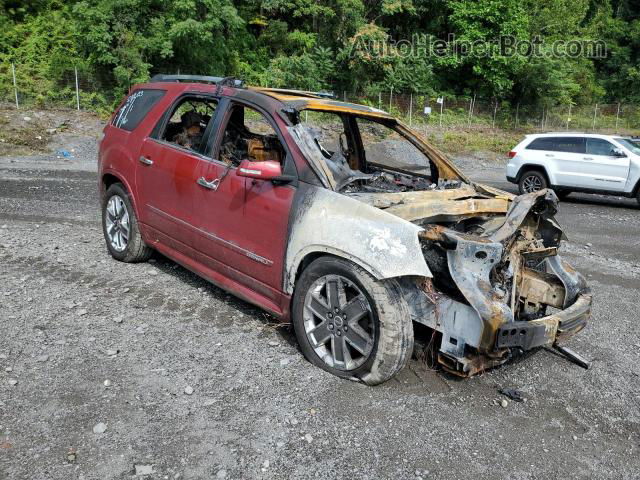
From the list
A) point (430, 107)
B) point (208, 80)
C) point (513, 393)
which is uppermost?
point (430, 107)

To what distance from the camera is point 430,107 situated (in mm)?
29609

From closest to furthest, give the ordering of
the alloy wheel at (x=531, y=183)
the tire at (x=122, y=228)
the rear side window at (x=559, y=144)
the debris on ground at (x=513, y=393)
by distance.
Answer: the debris on ground at (x=513, y=393) → the tire at (x=122, y=228) → the rear side window at (x=559, y=144) → the alloy wheel at (x=531, y=183)

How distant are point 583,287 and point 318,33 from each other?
27.2m

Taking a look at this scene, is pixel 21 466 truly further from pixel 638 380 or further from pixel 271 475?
pixel 638 380

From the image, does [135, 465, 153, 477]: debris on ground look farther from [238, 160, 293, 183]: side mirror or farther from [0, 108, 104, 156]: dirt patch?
[0, 108, 104, 156]: dirt patch

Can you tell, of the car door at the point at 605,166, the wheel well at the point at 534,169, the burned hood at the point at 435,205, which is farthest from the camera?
the wheel well at the point at 534,169

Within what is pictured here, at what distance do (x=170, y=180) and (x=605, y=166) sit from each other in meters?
11.3

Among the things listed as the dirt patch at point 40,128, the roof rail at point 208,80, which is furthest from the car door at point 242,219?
the dirt patch at point 40,128

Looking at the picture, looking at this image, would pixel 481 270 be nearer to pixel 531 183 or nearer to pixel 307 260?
pixel 307 260

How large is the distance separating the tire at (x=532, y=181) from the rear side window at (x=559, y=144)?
65 cm

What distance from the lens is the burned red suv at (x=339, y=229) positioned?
336 cm

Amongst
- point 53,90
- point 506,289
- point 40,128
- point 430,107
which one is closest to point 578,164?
point 506,289

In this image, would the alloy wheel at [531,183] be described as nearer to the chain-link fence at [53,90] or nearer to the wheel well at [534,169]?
the wheel well at [534,169]

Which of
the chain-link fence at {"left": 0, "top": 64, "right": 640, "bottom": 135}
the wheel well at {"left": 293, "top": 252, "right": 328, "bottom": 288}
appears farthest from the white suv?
the chain-link fence at {"left": 0, "top": 64, "right": 640, "bottom": 135}
